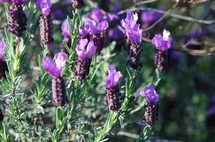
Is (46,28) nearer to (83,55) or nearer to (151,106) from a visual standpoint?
(83,55)

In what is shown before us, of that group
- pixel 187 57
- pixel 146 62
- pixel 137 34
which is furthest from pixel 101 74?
pixel 187 57

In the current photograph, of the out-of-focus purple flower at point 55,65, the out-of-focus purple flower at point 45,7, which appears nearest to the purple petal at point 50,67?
the out-of-focus purple flower at point 55,65

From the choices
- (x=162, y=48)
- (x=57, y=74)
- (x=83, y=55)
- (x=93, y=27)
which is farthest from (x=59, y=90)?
(x=162, y=48)

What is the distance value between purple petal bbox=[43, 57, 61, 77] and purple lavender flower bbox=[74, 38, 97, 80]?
0.09 metres

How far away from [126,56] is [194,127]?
1401 mm

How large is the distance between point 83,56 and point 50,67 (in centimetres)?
14

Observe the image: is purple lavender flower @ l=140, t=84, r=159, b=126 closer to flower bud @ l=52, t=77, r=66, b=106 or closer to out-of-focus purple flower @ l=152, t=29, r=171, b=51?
out-of-focus purple flower @ l=152, t=29, r=171, b=51

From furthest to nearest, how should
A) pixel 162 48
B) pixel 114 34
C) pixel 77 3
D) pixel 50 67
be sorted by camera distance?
pixel 114 34, pixel 162 48, pixel 77 3, pixel 50 67

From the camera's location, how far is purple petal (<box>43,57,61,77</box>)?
122 cm

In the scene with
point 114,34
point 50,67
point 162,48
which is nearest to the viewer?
point 50,67

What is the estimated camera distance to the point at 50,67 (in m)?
1.23

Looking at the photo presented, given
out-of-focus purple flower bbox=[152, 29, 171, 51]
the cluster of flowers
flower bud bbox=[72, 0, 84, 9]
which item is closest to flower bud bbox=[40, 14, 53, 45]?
the cluster of flowers

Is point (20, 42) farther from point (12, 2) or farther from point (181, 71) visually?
point (181, 71)

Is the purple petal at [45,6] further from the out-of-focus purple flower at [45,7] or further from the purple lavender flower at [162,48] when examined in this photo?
the purple lavender flower at [162,48]
